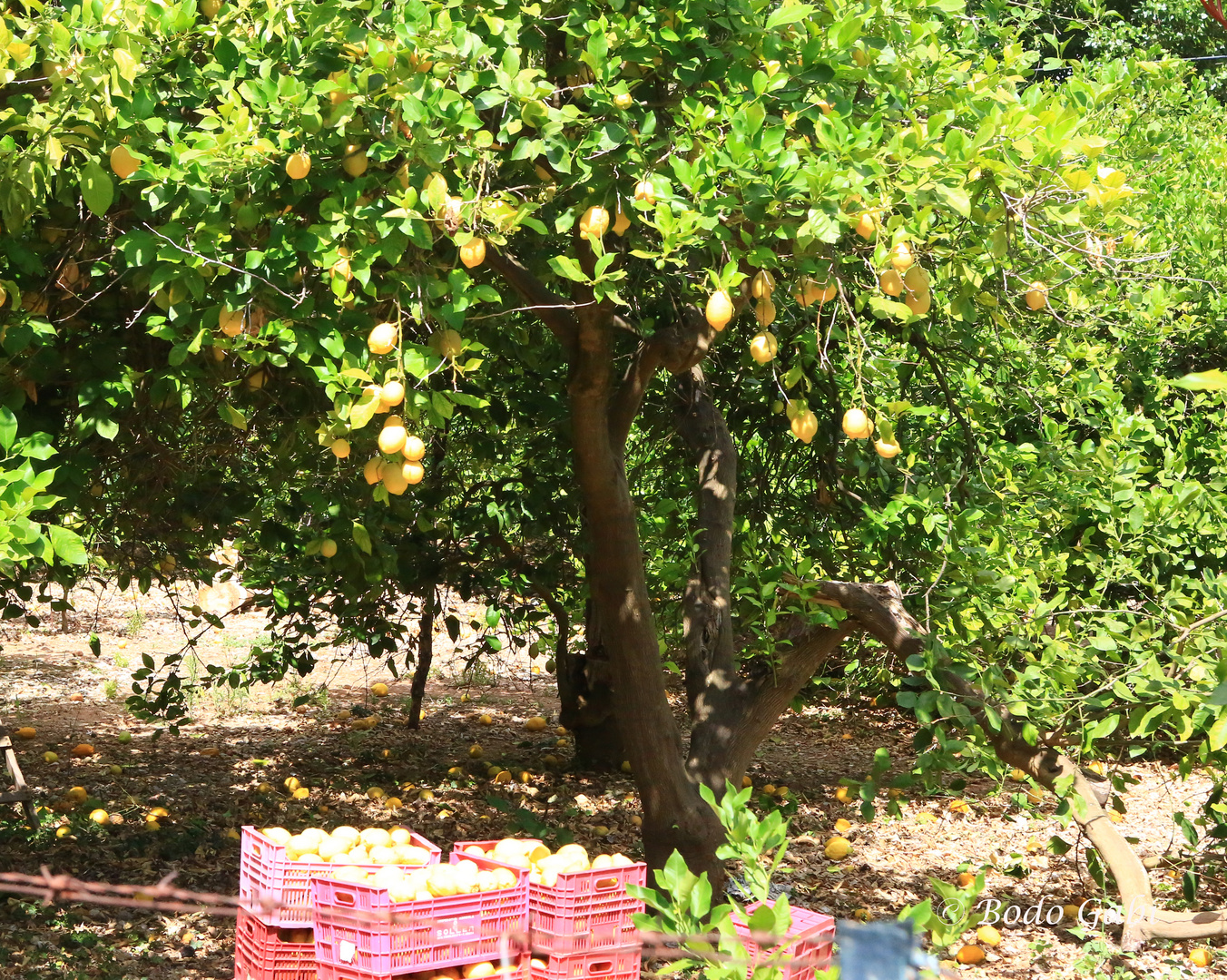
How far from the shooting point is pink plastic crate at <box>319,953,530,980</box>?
9.67 ft

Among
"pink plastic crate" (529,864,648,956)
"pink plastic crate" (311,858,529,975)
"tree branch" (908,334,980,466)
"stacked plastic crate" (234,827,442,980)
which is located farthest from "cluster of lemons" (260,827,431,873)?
"tree branch" (908,334,980,466)

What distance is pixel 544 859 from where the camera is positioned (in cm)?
339

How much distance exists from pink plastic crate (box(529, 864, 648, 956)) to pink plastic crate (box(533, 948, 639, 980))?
4cm

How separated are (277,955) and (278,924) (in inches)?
5.0

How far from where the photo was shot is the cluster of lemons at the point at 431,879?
306 cm

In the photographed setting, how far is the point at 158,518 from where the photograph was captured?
14.5ft

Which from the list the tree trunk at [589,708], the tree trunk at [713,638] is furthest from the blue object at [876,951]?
the tree trunk at [589,708]

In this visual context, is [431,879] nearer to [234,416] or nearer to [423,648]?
[234,416]

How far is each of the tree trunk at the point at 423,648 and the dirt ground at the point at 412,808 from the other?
0.57 feet

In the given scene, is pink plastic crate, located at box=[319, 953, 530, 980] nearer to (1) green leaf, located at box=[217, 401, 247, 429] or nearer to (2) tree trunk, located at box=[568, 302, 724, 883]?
(2) tree trunk, located at box=[568, 302, 724, 883]

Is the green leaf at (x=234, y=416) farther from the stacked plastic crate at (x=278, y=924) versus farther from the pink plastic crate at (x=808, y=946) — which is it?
the pink plastic crate at (x=808, y=946)

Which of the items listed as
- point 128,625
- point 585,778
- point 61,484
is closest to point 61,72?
point 61,484

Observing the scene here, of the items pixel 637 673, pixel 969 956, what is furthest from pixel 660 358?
pixel 969 956

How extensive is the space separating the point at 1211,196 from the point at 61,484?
268 inches
